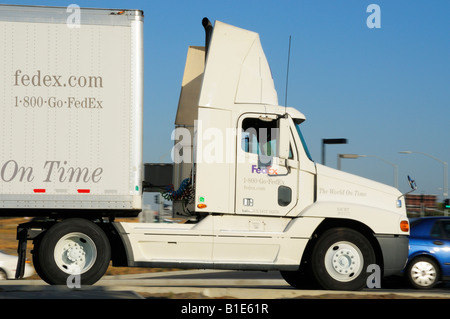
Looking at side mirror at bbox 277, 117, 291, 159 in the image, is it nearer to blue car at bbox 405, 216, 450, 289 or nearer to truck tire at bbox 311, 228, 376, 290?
truck tire at bbox 311, 228, 376, 290

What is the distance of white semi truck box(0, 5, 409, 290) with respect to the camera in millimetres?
10164

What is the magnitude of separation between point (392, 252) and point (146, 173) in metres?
4.16

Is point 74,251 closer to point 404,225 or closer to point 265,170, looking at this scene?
point 265,170

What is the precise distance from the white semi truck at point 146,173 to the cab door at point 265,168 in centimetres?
2

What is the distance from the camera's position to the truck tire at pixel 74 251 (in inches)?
A: 406

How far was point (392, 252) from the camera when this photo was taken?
11203mm

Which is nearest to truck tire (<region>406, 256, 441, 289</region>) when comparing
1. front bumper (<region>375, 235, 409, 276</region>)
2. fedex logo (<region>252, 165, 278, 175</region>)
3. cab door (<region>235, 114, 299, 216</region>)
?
front bumper (<region>375, 235, 409, 276</region>)

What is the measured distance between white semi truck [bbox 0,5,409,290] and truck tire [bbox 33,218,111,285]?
0.6 inches

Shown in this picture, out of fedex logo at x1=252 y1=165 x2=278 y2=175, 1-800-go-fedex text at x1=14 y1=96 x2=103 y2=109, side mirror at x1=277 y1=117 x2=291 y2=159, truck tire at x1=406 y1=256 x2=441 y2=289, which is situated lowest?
truck tire at x1=406 y1=256 x2=441 y2=289

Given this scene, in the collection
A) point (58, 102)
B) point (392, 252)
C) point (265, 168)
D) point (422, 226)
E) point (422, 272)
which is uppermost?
point (58, 102)

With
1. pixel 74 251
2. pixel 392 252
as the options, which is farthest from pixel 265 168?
pixel 74 251
